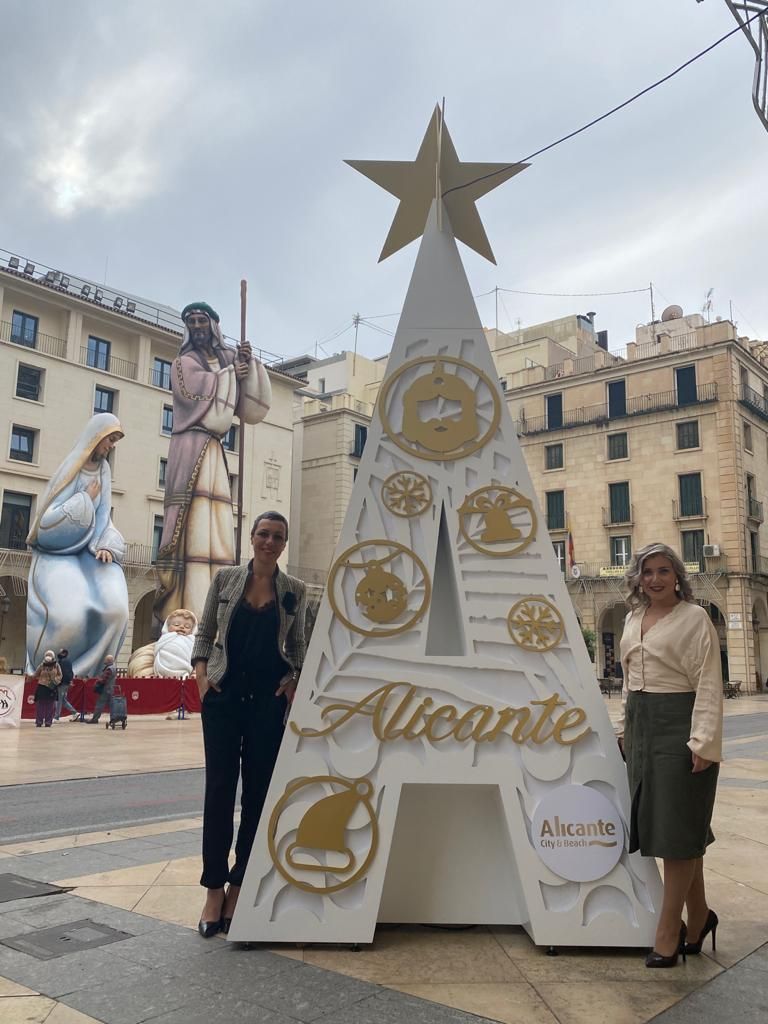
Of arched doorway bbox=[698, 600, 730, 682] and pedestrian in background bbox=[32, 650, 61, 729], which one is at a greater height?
arched doorway bbox=[698, 600, 730, 682]

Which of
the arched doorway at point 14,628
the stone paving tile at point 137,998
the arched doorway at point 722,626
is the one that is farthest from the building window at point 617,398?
the stone paving tile at point 137,998

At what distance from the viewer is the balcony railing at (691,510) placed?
109 ft

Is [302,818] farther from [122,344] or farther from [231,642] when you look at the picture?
[122,344]

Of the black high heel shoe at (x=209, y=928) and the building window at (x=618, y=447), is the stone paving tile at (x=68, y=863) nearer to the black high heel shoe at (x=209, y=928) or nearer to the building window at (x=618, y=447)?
the black high heel shoe at (x=209, y=928)

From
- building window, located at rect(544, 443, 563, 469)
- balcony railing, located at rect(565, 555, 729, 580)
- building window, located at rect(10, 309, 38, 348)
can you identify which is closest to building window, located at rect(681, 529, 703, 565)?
balcony railing, located at rect(565, 555, 729, 580)

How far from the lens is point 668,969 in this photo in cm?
316

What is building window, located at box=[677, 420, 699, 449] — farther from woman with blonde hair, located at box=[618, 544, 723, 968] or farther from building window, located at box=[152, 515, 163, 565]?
woman with blonde hair, located at box=[618, 544, 723, 968]

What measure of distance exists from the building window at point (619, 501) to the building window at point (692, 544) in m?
2.50

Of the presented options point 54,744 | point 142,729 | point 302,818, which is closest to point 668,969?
point 302,818

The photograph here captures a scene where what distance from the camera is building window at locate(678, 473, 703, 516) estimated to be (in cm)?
3353

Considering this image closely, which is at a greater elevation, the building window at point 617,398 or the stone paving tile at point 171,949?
the building window at point 617,398

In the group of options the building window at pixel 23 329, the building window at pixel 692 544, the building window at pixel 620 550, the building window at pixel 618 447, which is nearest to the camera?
the building window at pixel 23 329

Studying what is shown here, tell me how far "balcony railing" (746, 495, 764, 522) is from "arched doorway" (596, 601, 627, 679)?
21.0 ft

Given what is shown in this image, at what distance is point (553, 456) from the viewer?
3853 cm
